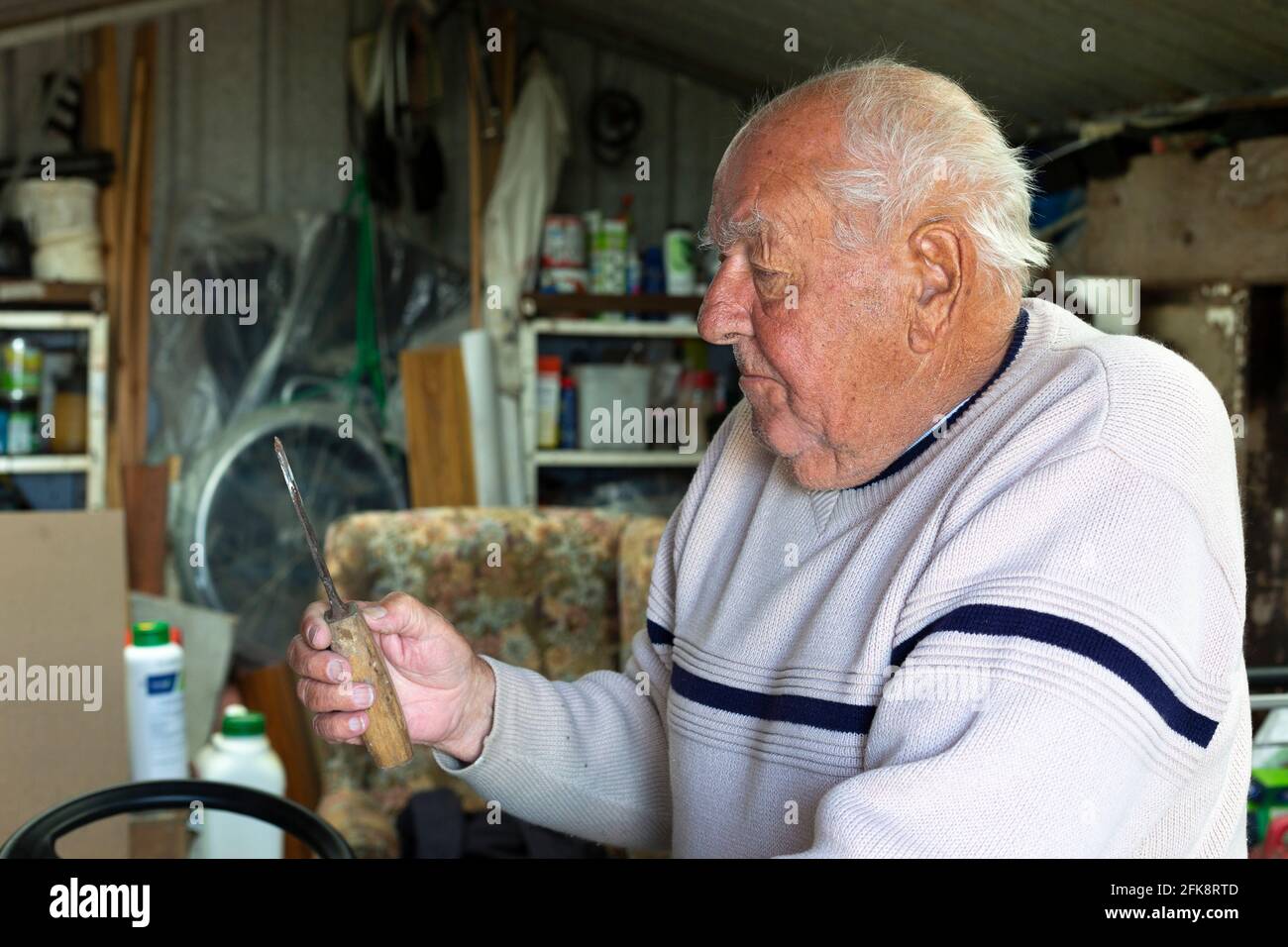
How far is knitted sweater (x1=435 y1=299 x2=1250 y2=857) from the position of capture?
0.74 metres

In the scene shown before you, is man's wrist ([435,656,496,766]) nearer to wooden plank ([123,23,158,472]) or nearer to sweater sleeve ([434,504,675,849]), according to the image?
sweater sleeve ([434,504,675,849])

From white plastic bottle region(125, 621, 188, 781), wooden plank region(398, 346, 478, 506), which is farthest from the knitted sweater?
wooden plank region(398, 346, 478, 506)

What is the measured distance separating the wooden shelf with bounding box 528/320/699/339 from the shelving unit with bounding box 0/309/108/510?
1214 millimetres

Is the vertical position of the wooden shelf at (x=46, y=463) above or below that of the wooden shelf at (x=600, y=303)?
below

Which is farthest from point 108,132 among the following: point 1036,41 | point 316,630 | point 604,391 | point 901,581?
point 901,581

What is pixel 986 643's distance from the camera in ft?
2.54

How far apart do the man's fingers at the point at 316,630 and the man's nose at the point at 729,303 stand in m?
0.36

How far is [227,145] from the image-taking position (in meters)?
4.23

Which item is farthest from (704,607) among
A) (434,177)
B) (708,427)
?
(434,177)

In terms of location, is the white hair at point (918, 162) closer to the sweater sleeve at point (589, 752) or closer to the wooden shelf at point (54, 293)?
the sweater sleeve at point (589, 752)

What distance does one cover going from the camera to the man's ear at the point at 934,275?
95 cm

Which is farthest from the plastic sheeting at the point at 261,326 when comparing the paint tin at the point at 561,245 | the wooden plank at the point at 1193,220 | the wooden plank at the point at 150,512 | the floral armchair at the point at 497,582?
the wooden plank at the point at 1193,220
